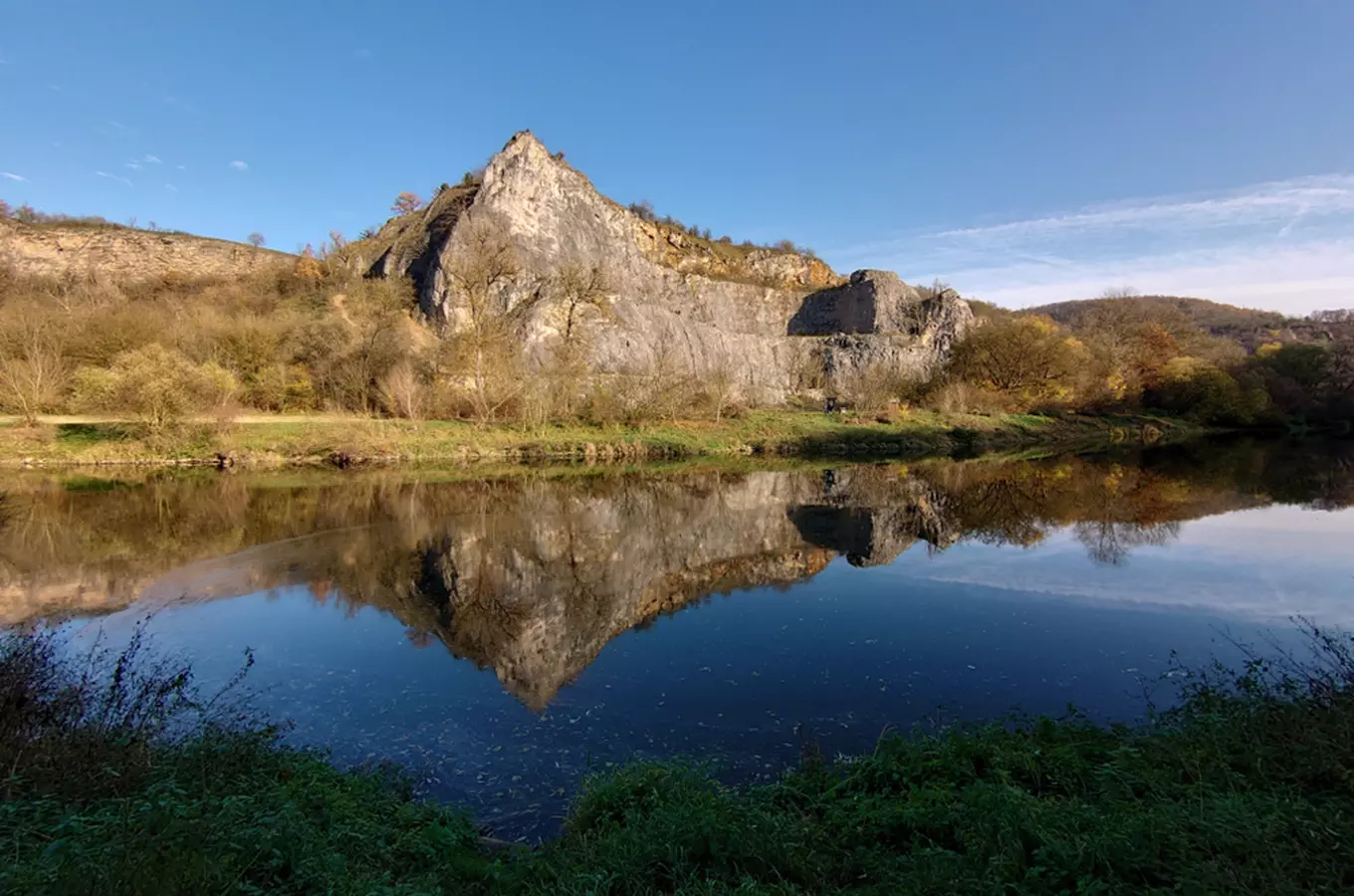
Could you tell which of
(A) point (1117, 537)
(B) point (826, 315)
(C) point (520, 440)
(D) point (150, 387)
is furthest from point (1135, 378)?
(D) point (150, 387)

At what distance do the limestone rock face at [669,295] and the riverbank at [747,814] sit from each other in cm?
3107

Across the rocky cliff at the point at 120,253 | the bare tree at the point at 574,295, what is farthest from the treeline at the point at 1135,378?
the rocky cliff at the point at 120,253

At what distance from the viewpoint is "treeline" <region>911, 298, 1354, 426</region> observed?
146 feet

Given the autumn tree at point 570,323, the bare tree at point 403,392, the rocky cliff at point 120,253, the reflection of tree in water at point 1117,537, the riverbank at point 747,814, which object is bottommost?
the reflection of tree in water at point 1117,537

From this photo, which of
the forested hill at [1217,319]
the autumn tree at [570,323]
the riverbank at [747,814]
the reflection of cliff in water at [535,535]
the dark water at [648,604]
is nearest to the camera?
the riverbank at [747,814]

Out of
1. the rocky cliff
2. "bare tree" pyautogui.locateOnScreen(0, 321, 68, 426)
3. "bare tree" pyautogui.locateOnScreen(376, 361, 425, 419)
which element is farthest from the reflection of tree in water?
the rocky cliff

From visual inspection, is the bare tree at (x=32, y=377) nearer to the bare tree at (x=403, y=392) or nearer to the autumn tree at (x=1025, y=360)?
the bare tree at (x=403, y=392)

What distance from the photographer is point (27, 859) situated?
9.37 feet

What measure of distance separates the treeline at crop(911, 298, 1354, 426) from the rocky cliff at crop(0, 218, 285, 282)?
56.6 m

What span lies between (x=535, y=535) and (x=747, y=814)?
1108cm

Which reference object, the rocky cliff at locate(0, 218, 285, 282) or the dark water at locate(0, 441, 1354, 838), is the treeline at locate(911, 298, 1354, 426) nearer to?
the dark water at locate(0, 441, 1354, 838)

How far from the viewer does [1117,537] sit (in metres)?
14.5

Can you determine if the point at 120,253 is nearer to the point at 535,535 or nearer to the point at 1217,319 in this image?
the point at 535,535

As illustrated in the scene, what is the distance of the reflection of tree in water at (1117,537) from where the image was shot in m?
12.9
